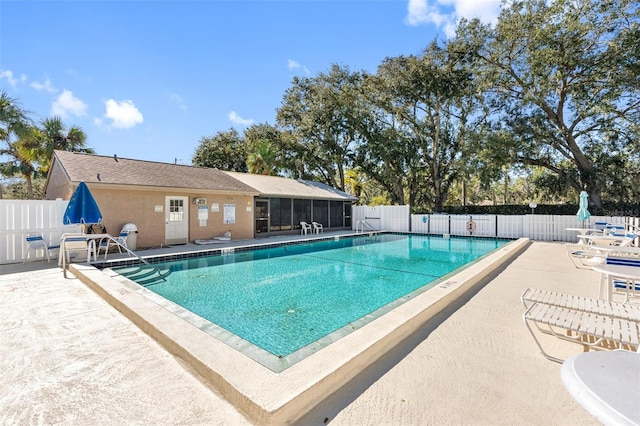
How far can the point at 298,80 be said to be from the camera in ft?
79.1

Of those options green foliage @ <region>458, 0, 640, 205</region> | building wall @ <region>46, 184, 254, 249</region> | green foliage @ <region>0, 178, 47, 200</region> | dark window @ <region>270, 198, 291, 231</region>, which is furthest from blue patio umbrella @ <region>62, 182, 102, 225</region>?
green foliage @ <region>0, 178, 47, 200</region>

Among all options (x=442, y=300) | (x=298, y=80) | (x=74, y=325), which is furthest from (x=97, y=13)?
(x=298, y=80)

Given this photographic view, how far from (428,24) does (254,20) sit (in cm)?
1231

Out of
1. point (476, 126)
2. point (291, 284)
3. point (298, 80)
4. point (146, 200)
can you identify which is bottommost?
point (291, 284)

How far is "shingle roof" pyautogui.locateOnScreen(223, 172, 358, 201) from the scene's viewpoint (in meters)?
15.0

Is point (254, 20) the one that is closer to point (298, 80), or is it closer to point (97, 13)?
point (97, 13)

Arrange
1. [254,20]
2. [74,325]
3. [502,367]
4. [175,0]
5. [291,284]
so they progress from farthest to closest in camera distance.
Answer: [254,20] → [175,0] → [291,284] → [74,325] → [502,367]

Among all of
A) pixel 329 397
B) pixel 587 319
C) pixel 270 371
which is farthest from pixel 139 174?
pixel 587 319

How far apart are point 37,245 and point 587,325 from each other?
11.3 metres

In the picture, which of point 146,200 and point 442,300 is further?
point 146,200

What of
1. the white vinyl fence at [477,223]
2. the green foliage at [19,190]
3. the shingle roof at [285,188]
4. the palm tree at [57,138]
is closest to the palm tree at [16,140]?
the palm tree at [57,138]

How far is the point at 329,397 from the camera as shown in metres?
2.38

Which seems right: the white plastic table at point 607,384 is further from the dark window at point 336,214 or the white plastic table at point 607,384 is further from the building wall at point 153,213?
the dark window at point 336,214

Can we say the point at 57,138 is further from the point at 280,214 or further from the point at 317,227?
the point at 317,227
